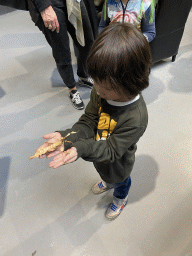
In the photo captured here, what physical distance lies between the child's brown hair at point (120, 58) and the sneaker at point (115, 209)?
0.77 m

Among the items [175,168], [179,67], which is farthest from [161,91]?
[175,168]

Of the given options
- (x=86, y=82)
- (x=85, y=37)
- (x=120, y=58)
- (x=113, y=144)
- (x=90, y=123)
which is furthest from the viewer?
(x=86, y=82)

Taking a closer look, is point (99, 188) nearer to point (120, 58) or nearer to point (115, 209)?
point (115, 209)

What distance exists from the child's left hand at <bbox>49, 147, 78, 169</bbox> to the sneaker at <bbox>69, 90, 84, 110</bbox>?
1177mm

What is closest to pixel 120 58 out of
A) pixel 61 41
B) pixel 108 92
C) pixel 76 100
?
pixel 108 92

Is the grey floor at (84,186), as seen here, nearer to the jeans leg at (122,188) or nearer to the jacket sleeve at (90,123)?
the jeans leg at (122,188)

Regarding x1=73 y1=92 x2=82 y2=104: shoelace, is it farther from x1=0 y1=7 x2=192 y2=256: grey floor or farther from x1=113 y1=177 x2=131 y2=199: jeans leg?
x1=113 y1=177 x2=131 y2=199: jeans leg

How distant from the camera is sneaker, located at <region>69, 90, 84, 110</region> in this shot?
1.68m

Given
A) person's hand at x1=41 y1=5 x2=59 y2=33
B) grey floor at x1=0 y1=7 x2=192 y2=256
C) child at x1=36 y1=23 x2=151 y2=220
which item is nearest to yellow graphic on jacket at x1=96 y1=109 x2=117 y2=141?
child at x1=36 y1=23 x2=151 y2=220

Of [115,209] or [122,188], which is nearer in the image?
[122,188]

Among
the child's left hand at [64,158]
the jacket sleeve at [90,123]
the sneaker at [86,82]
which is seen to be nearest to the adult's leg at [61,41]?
the sneaker at [86,82]

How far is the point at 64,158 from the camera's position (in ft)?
1.69

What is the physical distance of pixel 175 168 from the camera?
130cm

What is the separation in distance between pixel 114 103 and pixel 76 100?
3.61 feet
